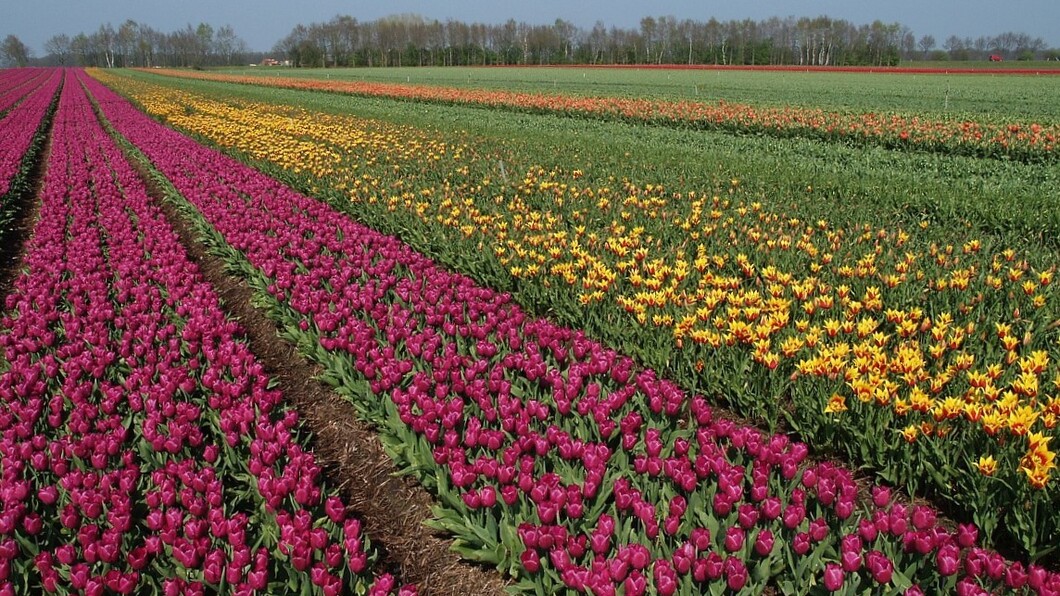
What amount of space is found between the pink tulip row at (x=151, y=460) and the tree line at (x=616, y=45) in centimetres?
11057

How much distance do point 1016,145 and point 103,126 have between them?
97.8 feet

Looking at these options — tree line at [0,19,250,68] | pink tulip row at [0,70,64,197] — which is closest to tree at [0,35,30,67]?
tree line at [0,19,250,68]

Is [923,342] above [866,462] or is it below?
above

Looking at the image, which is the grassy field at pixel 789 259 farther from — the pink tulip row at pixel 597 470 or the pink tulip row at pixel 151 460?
the pink tulip row at pixel 151 460

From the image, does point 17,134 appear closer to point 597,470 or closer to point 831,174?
point 831,174

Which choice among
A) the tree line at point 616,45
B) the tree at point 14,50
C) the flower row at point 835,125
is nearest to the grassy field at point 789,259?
the flower row at point 835,125

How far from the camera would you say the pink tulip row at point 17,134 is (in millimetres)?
13784

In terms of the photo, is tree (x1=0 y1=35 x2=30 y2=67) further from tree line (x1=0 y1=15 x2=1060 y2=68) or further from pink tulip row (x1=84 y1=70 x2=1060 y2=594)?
pink tulip row (x1=84 y1=70 x2=1060 y2=594)

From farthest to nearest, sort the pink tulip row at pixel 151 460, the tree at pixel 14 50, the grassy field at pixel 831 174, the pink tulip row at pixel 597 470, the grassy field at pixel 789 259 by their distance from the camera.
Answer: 1. the tree at pixel 14 50
2. the grassy field at pixel 831 174
3. the grassy field at pixel 789 259
4. the pink tulip row at pixel 151 460
5. the pink tulip row at pixel 597 470

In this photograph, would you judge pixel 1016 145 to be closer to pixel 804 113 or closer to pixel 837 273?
pixel 804 113

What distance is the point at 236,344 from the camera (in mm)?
4922

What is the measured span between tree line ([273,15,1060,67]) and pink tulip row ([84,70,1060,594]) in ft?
361

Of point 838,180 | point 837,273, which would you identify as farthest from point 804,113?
point 837,273

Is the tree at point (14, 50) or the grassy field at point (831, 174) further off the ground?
the tree at point (14, 50)
